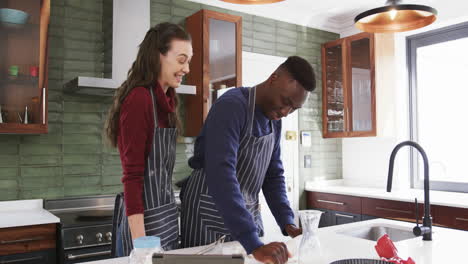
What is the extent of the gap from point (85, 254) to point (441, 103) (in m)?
3.33

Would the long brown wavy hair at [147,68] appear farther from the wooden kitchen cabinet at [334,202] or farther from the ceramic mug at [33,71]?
the wooden kitchen cabinet at [334,202]

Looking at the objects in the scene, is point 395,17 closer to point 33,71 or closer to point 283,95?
point 283,95

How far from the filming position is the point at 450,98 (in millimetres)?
3873

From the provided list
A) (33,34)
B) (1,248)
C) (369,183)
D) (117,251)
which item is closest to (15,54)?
(33,34)

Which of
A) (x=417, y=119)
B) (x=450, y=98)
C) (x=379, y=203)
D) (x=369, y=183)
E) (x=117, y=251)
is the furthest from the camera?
(x=369, y=183)

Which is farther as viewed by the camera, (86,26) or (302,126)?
(302,126)

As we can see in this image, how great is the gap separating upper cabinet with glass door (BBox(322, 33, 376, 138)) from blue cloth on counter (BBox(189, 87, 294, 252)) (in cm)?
270

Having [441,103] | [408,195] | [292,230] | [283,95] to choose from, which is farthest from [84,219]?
[441,103]

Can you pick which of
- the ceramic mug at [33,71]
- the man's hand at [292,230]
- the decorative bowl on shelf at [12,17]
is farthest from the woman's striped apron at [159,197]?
the decorative bowl on shelf at [12,17]

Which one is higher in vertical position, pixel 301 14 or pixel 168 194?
pixel 301 14

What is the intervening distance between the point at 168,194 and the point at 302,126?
3035 mm

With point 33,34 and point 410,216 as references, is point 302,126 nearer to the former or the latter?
point 410,216

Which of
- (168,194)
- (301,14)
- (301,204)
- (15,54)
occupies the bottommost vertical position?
(301,204)

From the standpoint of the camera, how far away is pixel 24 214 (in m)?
2.68
